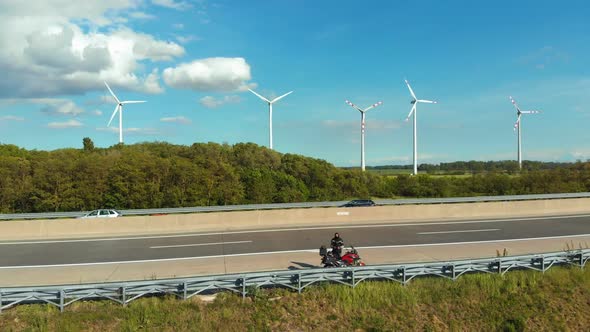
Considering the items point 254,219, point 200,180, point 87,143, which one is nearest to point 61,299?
point 254,219

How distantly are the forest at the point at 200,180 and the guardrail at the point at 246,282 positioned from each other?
4192cm

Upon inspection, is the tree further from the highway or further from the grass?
the grass

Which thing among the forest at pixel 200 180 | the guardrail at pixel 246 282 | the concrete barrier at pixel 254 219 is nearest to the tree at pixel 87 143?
the forest at pixel 200 180

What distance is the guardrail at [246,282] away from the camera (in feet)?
34.9

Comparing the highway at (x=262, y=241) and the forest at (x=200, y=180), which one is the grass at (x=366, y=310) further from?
the forest at (x=200, y=180)

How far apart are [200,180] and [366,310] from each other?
46.3 meters

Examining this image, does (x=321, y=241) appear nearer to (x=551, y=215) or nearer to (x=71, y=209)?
(x=551, y=215)

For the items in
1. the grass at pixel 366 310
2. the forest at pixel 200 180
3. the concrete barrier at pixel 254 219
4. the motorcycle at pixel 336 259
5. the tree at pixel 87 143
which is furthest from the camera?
the tree at pixel 87 143

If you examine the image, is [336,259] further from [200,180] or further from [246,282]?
[200,180]

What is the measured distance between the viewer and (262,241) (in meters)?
20.3

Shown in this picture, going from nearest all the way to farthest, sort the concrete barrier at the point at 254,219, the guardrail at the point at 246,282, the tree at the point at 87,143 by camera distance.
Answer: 1. the guardrail at the point at 246,282
2. the concrete barrier at the point at 254,219
3. the tree at the point at 87,143

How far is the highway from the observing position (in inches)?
690

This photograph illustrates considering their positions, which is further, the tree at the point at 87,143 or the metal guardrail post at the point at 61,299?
the tree at the point at 87,143

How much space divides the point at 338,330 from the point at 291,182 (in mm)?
57738
